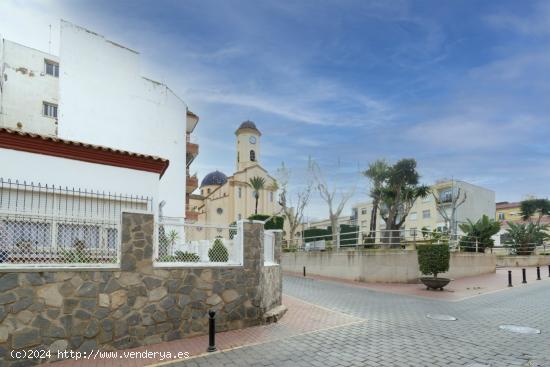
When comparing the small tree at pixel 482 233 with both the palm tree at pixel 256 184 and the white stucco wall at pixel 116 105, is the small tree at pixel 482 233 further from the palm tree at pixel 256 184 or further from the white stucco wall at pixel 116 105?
the palm tree at pixel 256 184

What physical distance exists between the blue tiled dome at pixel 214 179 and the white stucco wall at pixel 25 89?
150 feet

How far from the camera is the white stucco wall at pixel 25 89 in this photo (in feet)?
70.2

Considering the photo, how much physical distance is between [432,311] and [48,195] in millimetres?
11510

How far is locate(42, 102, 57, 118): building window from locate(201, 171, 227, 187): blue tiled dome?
4540 centimetres

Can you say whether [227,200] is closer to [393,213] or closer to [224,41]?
[393,213]

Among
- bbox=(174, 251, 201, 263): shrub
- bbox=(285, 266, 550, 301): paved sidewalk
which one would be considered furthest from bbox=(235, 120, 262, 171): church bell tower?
bbox=(174, 251, 201, 263): shrub

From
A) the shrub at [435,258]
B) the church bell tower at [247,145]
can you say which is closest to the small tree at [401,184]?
the shrub at [435,258]

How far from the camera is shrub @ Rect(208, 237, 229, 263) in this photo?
9457mm

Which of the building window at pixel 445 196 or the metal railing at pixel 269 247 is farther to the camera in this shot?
the building window at pixel 445 196

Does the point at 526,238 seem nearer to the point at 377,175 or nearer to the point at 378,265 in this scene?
the point at 377,175

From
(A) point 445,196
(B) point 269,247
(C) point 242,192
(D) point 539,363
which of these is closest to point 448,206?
(A) point 445,196

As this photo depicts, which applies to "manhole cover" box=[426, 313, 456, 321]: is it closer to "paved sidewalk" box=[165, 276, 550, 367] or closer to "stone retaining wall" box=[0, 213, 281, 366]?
"paved sidewalk" box=[165, 276, 550, 367]

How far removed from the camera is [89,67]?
2034 centimetres

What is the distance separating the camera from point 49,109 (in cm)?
2220
